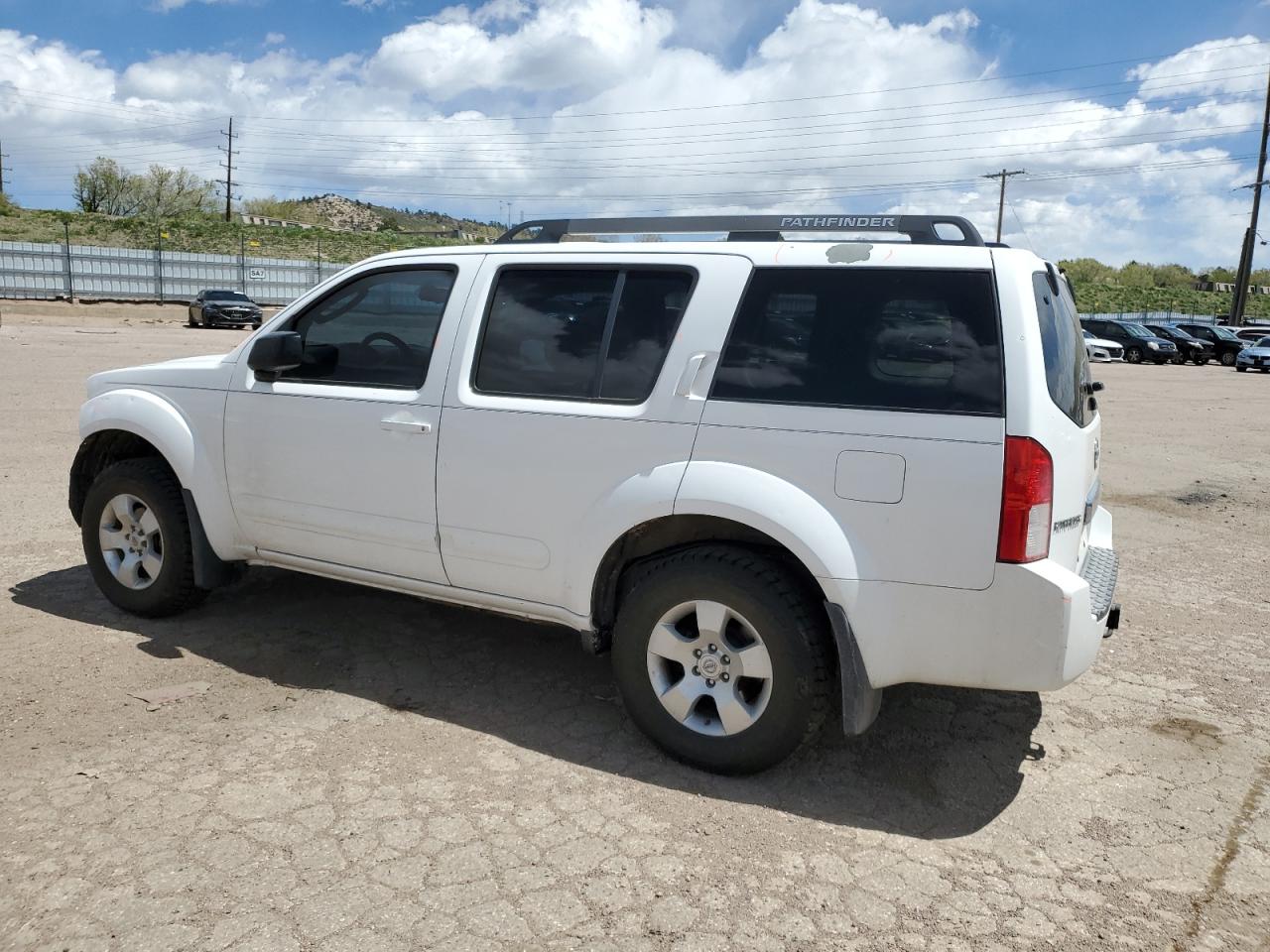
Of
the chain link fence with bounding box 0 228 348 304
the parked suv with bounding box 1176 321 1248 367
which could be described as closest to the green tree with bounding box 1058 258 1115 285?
the parked suv with bounding box 1176 321 1248 367

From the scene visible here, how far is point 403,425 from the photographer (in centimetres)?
417

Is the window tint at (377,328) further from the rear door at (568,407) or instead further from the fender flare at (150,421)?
the fender flare at (150,421)

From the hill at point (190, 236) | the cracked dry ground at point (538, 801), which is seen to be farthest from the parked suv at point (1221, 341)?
the cracked dry ground at point (538, 801)

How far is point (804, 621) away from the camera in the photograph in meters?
3.44

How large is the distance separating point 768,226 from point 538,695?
7.08ft

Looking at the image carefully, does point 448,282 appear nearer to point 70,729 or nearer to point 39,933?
point 70,729

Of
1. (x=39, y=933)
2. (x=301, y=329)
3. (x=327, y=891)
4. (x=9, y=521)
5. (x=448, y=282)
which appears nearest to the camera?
(x=39, y=933)

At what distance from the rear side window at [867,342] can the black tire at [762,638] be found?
0.61 m

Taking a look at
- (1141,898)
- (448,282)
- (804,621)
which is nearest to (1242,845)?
(1141,898)

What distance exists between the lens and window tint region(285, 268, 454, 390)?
4.30 metres

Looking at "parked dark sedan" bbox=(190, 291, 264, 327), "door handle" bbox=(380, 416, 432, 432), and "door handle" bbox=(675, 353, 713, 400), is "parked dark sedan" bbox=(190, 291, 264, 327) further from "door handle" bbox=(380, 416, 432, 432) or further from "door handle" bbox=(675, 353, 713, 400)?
"door handle" bbox=(675, 353, 713, 400)

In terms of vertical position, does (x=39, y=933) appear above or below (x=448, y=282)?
below

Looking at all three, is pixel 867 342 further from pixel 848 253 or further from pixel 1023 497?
pixel 1023 497

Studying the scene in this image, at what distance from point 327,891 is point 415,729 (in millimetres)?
1112
